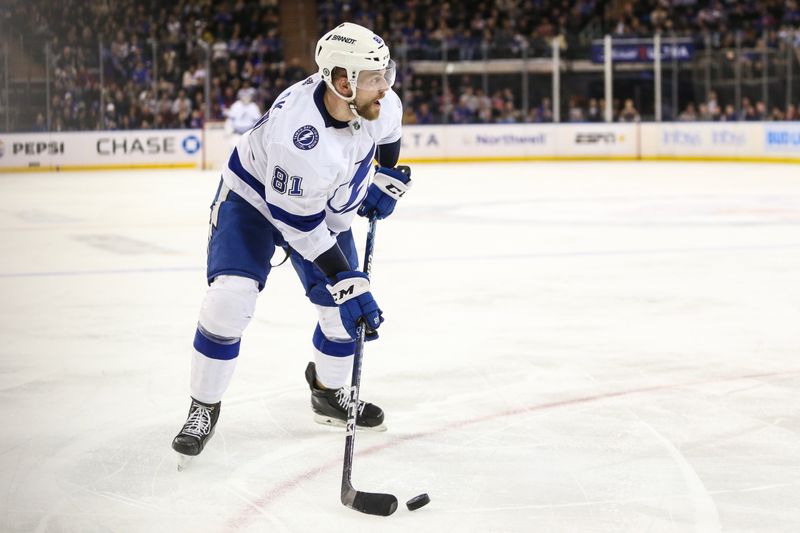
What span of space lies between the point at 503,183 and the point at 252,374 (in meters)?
10.6

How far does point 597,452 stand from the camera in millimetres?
3354

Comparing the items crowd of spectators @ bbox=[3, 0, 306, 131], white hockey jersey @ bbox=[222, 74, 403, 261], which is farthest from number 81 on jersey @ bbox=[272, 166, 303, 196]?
crowd of spectators @ bbox=[3, 0, 306, 131]

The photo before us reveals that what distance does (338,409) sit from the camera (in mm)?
3758

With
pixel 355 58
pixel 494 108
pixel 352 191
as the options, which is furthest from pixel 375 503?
pixel 494 108

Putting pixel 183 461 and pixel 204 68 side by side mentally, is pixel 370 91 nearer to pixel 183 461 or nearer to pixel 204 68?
pixel 183 461

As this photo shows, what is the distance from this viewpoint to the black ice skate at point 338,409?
3660 millimetres

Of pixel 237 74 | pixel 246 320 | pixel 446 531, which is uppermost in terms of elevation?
pixel 237 74

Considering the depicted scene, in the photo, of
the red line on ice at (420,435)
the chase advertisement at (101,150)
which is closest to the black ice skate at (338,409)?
the red line on ice at (420,435)

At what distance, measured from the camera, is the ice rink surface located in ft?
9.59

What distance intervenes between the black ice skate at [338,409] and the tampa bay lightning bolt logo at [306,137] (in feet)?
3.08

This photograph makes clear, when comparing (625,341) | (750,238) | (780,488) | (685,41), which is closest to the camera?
(780,488)

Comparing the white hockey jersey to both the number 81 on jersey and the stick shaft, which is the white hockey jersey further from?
the stick shaft

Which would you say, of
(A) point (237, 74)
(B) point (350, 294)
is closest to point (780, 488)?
(B) point (350, 294)

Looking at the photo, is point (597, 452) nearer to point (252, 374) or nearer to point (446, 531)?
point (446, 531)
